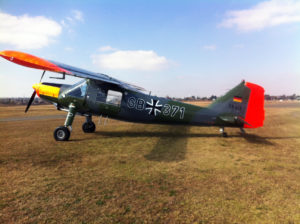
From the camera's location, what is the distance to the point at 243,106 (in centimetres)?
925

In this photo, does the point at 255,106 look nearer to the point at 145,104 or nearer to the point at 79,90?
the point at 145,104

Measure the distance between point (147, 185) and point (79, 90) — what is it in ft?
22.5

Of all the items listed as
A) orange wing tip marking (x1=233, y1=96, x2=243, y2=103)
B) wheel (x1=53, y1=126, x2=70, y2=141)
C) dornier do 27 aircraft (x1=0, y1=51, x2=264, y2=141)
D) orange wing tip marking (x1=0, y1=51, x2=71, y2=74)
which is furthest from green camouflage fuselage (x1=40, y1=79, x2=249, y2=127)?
orange wing tip marking (x1=0, y1=51, x2=71, y2=74)

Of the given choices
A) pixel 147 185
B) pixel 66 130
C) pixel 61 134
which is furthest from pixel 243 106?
pixel 61 134

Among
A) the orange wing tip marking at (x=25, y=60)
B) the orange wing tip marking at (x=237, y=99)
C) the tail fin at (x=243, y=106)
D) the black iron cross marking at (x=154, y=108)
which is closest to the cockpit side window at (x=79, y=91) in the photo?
the orange wing tip marking at (x=25, y=60)

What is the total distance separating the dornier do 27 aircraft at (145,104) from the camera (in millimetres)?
9148

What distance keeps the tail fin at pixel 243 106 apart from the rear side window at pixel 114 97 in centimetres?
504

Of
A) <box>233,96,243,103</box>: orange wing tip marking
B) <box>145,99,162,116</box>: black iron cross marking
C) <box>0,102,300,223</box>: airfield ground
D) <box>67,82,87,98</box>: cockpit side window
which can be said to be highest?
<box>233,96,243,103</box>: orange wing tip marking

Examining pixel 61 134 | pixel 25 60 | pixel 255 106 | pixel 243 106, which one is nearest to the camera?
pixel 25 60

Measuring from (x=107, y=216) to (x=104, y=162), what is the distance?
2.70 metres

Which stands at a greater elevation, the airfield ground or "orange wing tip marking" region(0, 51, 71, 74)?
Result: "orange wing tip marking" region(0, 51, 71, 74)

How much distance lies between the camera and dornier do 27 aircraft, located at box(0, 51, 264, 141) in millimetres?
9148

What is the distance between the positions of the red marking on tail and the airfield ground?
1.92 m

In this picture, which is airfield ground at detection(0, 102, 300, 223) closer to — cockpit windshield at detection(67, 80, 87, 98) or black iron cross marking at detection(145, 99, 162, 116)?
black iron cross marking at detection(145, 99, 162, 116)
